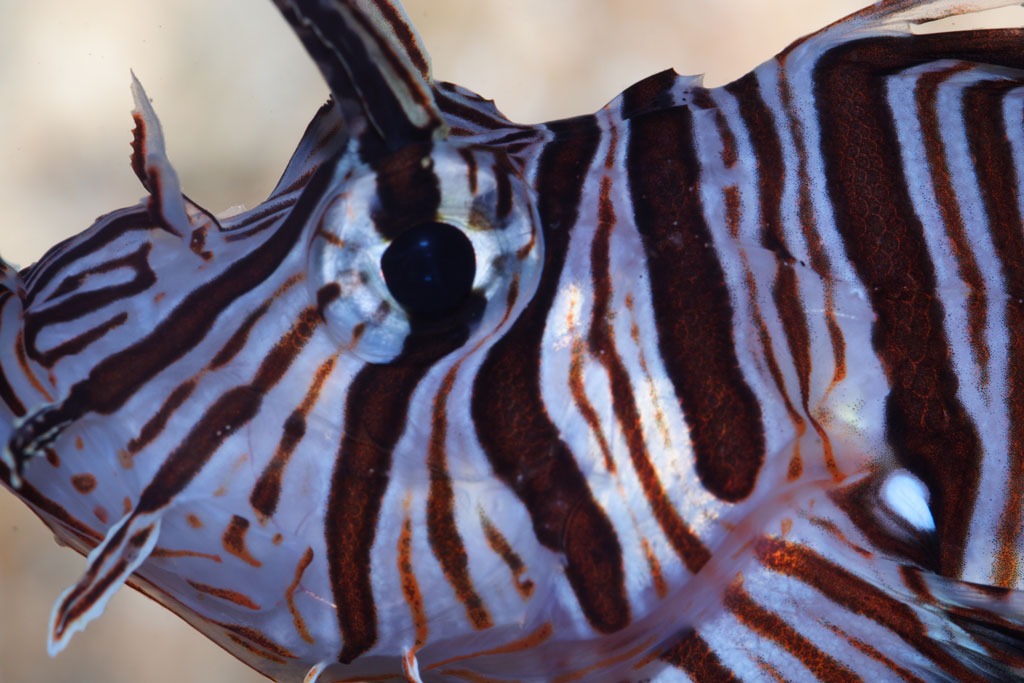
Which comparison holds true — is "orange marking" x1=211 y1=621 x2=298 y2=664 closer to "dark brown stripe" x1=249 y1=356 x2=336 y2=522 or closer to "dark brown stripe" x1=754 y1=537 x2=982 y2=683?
"dark brown stripe" x1=249 y1=356 x2=336 y2=522

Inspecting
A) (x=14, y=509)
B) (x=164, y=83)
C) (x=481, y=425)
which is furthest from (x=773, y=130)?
(x=14, y=509)

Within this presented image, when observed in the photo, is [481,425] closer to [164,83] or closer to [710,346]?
[710,346]

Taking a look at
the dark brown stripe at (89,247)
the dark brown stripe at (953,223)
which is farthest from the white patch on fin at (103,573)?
the dark brown stripe at (953,223)

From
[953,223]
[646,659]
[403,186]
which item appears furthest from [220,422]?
[953,223]

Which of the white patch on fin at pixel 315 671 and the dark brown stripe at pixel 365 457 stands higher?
the dark brown stripe at pixel 365 457

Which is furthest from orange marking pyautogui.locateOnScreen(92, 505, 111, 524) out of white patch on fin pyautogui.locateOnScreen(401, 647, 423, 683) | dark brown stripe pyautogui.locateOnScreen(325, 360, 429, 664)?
white patch on fin pyautogui.locateOnScreen(401, 647, 423, 683)

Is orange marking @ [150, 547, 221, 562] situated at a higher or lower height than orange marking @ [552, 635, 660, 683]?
higher

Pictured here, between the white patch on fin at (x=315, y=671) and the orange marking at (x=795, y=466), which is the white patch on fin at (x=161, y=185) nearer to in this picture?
the white patch on fin at (x=315, y=671)
